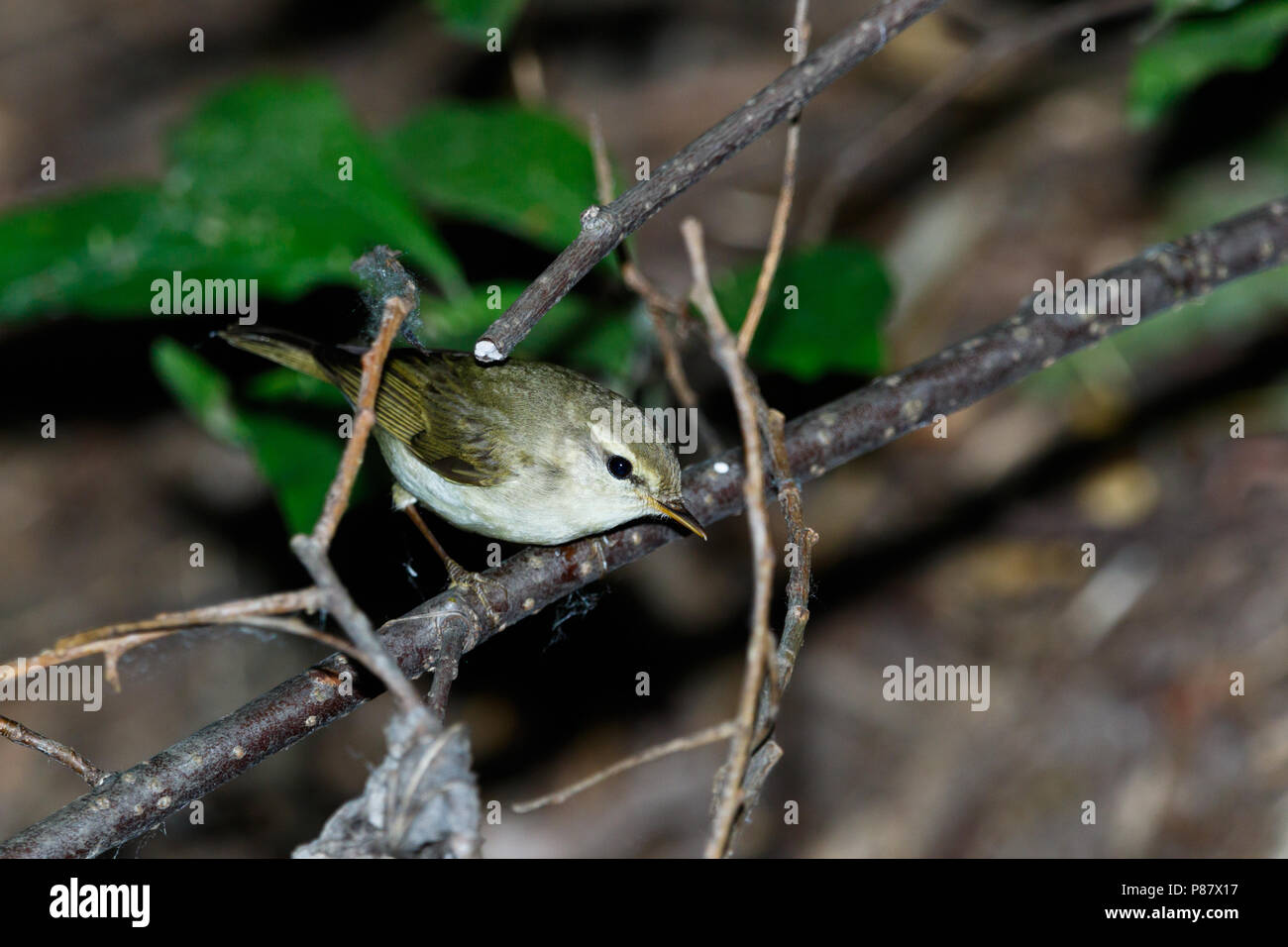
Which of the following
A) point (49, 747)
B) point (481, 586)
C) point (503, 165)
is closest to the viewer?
point (49, 747)

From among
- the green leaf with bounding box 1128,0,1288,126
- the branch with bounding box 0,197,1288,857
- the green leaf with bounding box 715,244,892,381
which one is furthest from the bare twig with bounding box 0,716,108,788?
the green leaf with bounding box 1128,0,1288,126

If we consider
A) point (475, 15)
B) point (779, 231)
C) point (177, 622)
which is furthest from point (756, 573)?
point (475, 15)

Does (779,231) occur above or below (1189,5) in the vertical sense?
below

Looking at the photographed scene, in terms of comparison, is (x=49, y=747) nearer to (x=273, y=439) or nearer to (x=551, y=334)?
(x=273, y=439)

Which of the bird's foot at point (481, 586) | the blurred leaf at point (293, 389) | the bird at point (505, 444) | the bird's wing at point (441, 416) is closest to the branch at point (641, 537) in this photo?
the bird's foot at point (481, 586)

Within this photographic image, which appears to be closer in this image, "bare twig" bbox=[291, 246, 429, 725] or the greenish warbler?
"bare twig" bbox=[291, 246, 429, 725]

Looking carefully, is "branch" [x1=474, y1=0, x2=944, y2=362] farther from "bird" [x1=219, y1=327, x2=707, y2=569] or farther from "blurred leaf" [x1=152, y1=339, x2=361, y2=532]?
"blurred leaf" [x1=152, y1=339, x2=361, y2=532]

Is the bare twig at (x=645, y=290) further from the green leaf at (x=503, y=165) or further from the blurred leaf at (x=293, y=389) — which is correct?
the blurred leaf at (x=293, y=389)
